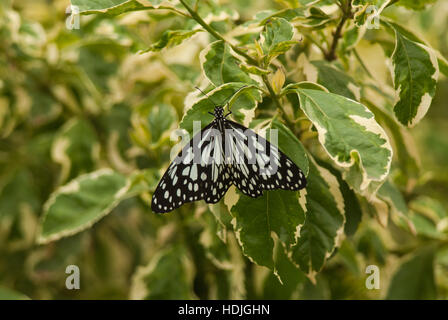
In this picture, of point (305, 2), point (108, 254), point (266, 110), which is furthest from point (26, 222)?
point (305, 2)

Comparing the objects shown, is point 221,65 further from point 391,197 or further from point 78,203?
point 78,203

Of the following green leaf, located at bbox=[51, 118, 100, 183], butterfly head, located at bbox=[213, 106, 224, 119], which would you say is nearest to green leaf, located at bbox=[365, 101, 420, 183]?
butterfly head, located at bbox=[213, 106, 224, 119]

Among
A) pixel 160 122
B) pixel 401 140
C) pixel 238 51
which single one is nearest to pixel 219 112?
pixel 238 51

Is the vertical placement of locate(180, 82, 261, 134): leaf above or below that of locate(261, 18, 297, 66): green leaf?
below

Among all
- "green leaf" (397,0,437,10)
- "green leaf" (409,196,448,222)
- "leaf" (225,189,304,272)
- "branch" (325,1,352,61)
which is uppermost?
"green leaf" (397,0,437,10)

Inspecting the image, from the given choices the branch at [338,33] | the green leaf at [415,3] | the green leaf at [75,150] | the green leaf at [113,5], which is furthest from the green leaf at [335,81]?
the green leaf at [75,150]

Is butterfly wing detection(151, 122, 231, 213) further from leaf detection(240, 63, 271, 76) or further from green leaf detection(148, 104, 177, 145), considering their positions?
green leaf detection(148, 104, 177, 145)
